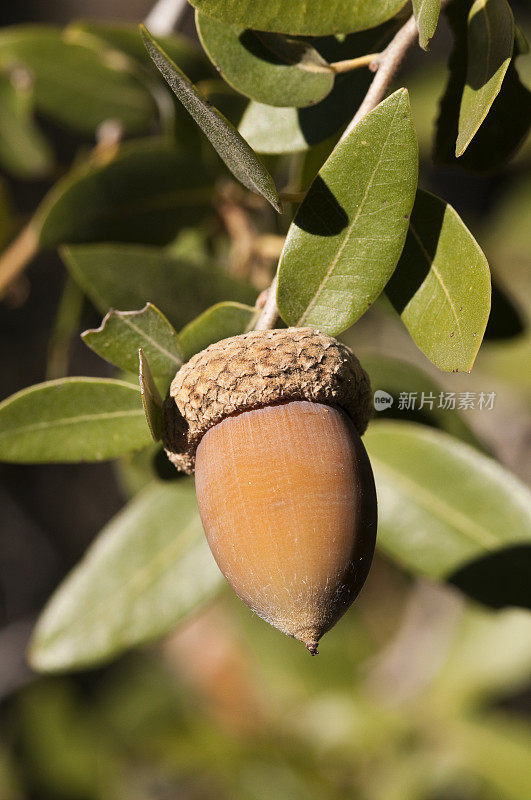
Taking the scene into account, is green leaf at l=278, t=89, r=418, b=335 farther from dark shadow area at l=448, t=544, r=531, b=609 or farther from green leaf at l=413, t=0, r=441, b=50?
dark shadow area at l=448, t=544, r=531, b=609

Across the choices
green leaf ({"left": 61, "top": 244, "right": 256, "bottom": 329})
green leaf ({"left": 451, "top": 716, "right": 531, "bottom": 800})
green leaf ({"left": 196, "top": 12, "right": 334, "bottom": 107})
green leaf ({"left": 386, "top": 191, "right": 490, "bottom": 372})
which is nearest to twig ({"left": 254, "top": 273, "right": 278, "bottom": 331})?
green leaf ({"left": 386, "top": 191, "right": 490, "bottom": 372})

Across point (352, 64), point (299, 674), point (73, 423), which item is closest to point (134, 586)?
point (73, 423)

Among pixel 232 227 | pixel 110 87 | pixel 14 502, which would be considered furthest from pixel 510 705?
pixel 110 87

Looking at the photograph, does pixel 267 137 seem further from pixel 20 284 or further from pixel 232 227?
pixel 20 284

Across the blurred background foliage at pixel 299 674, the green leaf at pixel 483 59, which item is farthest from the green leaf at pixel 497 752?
the green leaf at pixel 483 59

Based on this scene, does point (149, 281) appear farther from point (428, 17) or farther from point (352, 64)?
point (428, 17)
